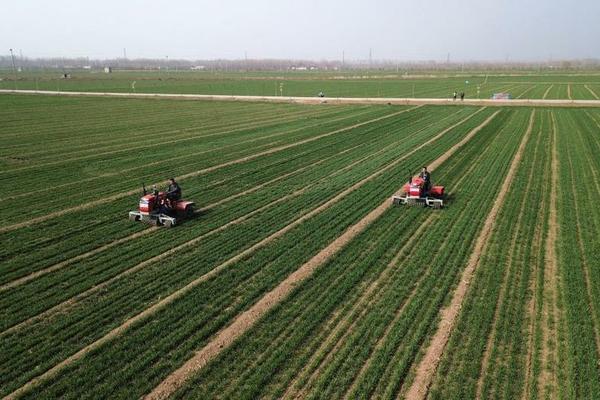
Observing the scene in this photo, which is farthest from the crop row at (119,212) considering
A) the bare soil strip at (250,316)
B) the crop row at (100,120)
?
the crop row at (100,120)

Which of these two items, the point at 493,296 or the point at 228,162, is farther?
the point at 228,162

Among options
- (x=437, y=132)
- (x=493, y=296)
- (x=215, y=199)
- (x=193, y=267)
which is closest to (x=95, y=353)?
(x=193, y=267)

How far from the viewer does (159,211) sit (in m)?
18.9

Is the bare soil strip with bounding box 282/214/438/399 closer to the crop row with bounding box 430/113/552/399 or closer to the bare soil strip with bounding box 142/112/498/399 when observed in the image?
the bare soil strip with bounding box 142/112/498/399

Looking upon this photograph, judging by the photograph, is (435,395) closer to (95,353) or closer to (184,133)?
(95,353)

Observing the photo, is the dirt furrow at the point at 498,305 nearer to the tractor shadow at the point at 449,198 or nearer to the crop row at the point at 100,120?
the tractor shadow at the point at 449,198

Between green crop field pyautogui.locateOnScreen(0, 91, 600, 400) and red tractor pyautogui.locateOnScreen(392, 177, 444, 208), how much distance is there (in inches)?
20.7

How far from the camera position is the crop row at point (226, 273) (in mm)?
12047

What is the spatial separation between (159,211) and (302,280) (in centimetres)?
751

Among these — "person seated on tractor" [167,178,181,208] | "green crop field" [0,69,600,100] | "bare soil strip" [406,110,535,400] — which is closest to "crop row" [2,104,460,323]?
"person seated on tractor" [167,178,181,208]

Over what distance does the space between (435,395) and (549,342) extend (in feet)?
11.8

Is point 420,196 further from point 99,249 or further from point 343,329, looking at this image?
point 99,249

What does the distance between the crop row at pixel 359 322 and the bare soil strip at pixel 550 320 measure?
246cm

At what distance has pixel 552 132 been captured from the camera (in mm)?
40094
